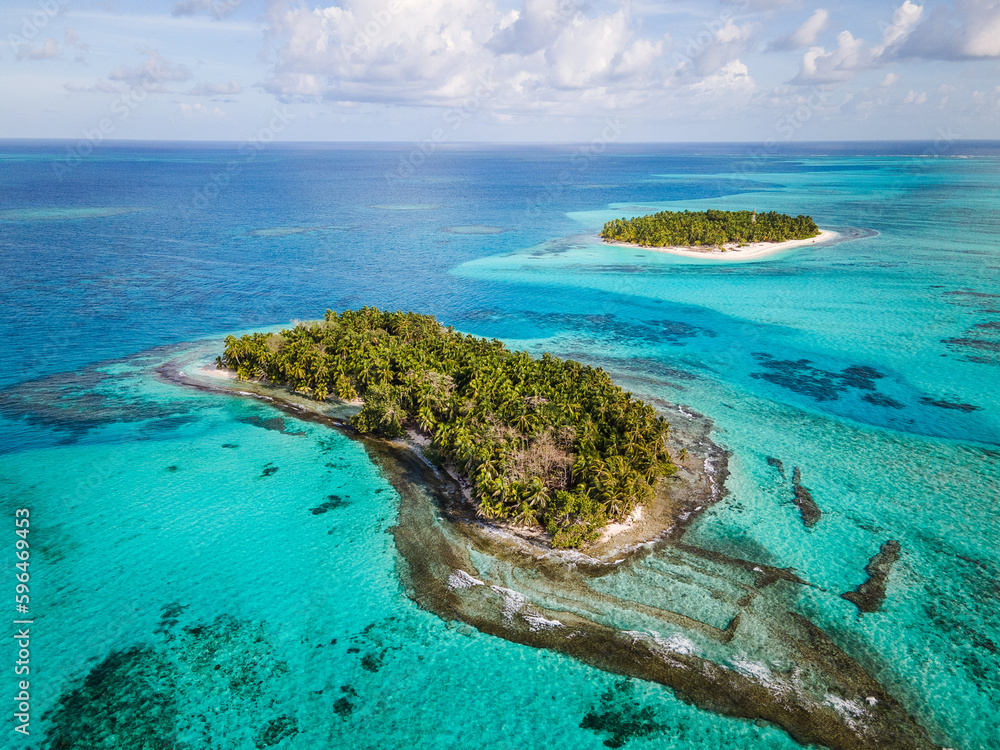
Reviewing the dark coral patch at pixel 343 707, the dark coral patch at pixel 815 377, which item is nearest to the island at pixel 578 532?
the dark coral patch at pixel 343 707

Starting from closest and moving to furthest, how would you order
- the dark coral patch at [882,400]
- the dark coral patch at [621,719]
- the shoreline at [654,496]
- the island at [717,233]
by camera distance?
the dark coral patch at [621,719] < the shoreline at [654,496] < the dark coral patch at [882,400] < the island at [717,233]

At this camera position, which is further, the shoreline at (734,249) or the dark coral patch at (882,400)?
the shoreline at (734,249)

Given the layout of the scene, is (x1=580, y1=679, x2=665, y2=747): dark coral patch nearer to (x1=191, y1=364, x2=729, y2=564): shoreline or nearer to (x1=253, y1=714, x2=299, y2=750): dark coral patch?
(x1=191, y1=364, x2=729, y2=564): shoreline

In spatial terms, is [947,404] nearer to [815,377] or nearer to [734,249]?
[815,377]

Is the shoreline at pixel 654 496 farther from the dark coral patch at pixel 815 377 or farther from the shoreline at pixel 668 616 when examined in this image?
the dark coral patch at pixel 815 377

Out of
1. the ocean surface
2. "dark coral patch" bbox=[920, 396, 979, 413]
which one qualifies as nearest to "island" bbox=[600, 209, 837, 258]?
the ocean surface

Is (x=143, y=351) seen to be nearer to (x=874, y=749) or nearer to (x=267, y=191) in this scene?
(x=874, y=749)
